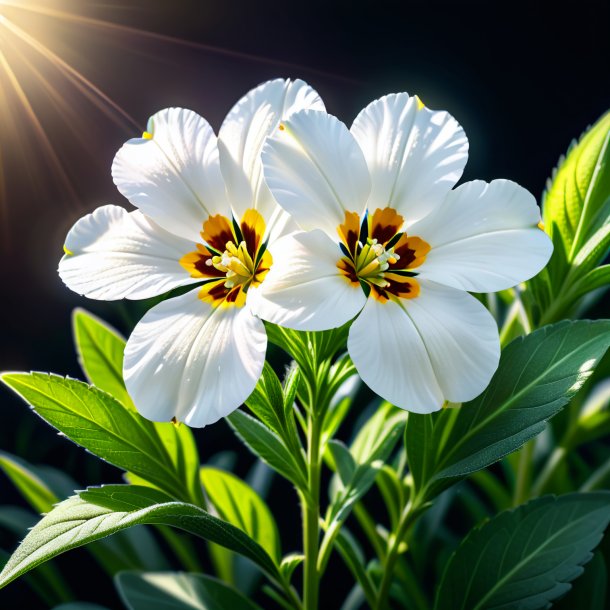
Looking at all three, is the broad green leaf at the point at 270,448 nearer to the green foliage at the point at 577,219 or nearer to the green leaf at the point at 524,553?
the green leaf at the point at 524,553

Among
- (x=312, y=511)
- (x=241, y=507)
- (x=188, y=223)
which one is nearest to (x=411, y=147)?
(x=188, y=223)

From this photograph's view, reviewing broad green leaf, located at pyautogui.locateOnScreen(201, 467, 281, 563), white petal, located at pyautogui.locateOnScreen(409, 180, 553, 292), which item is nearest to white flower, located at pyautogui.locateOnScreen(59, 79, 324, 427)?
white petal, located at pyautogui.locateOnScreen(409, 180, 553, 292)

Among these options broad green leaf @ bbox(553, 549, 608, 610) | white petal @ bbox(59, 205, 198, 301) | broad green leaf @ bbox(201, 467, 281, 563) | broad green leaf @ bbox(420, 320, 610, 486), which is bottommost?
broad green leaf @ bbox(553, 549, 608, 610)

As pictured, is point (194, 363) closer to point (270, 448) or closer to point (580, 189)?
point (270, 448)

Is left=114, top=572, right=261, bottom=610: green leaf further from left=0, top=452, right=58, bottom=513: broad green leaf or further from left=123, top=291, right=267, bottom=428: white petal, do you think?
left=123, top=291, right=267, bottom=428: white petal

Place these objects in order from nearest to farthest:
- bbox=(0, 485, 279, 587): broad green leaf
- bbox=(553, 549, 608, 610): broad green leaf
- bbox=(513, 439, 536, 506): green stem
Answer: bbox=(0, 485, 279, 587): broad green leaf → bbox=(553, 549, 608, 610): broad green leaf → bbox=(513, 439, 536, 506): green stem

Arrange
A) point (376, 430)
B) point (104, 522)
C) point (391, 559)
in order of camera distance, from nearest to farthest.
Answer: point (104, 522) → point (391, 559) → point (376, 430)

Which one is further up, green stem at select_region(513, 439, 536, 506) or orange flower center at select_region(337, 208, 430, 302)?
orange flower center at select_region(337, 208, 430, 302)
